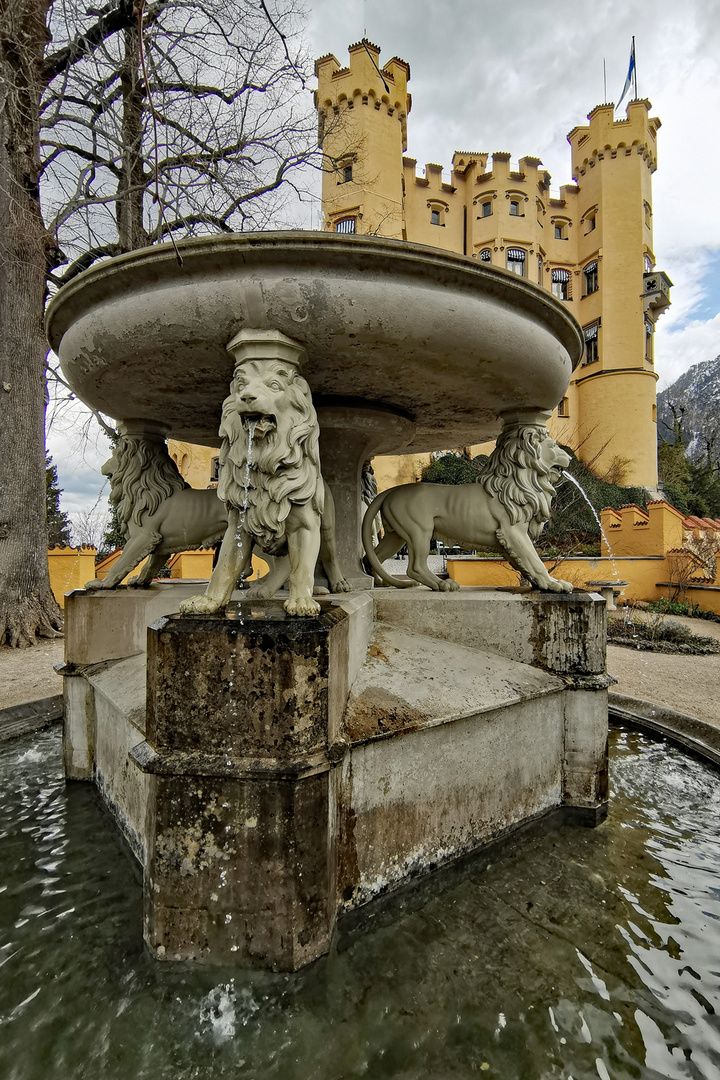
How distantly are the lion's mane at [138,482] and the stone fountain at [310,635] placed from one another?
0.03 meters

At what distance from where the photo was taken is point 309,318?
181 centimetres

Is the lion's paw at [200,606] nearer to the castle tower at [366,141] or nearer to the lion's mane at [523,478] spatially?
the lion's mane at [523,478]

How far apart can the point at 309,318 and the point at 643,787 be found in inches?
104

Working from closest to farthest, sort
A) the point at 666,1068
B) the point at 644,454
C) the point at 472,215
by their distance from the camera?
the point at 666,1068 < the point at 644,454 < the point at 472,215

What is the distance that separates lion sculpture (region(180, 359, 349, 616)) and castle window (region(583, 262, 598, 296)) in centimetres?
2947

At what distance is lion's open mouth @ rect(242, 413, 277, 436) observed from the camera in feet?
5.77

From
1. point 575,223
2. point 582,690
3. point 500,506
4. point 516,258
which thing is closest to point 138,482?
point 500,506

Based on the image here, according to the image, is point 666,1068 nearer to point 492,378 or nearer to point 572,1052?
point 572,1052

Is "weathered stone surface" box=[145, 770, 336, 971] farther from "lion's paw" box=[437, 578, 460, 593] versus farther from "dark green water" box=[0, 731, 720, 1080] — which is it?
"lion's paw" box=[437, 578, 460, 593]

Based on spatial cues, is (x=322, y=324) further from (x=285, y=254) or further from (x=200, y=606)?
(x=200, y=606)

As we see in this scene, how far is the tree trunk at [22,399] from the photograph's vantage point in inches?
256

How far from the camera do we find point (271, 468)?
1.78 metres

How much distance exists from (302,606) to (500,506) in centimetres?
143

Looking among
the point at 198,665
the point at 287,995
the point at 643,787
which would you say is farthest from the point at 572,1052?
the point at 643,787
